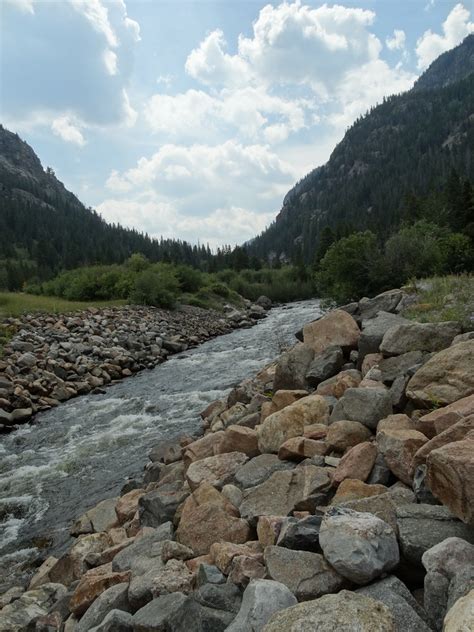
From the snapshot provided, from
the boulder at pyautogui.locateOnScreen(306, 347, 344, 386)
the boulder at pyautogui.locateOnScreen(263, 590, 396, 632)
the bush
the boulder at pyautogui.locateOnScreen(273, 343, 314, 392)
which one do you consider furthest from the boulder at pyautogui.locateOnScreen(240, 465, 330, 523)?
the bush

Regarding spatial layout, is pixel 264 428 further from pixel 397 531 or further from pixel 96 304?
pixel 96 304

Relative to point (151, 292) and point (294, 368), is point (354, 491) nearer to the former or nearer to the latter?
point (294, 368)

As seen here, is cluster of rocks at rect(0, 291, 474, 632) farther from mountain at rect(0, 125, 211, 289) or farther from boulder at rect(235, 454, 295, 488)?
mountain at rect(0, 125, 211, 289)

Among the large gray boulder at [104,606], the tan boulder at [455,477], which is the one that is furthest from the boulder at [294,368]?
the tan boulder at [455,477]

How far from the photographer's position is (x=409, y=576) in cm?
320

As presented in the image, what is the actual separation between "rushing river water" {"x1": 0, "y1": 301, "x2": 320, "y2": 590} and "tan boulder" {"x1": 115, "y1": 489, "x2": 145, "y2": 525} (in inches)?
43.6

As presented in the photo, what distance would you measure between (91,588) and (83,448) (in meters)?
7.73

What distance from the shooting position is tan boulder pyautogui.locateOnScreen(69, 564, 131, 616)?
4.70 metres

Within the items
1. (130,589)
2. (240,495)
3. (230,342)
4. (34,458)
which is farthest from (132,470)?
(230,342)

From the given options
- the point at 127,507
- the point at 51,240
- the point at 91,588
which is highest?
the point at 51,240

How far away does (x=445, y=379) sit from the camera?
5.34 meters

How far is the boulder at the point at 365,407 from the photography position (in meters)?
5.68

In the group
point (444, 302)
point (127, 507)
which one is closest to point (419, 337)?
point (444, 302)

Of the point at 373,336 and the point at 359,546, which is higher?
the point at 373,336
